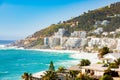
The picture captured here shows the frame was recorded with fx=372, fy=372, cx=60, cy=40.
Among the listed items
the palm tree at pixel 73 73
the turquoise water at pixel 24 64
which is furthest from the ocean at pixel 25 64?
the palm tree at pixel 73 73

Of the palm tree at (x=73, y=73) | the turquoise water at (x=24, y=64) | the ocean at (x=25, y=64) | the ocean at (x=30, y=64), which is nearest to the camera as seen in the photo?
the palm tree at (x=73, y=73)

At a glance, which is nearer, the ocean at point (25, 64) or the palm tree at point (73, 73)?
the palm tree at point (73, 73)

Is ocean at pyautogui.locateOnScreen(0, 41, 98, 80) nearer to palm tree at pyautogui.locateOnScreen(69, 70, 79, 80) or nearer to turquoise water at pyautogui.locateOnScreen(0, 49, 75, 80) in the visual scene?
turquoise water at pyautogui.locateOnScreen(0, 49, 75, 80)

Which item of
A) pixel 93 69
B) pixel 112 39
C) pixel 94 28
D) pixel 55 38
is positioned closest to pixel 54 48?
pixel 55 38

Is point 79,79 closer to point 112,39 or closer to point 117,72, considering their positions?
point 117,72

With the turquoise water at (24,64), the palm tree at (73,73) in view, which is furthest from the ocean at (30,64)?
the palm tree at (73,73)

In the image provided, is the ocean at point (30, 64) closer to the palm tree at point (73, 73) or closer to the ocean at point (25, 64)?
the ocean at point (25, 64)

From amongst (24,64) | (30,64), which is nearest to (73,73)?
(30,64)

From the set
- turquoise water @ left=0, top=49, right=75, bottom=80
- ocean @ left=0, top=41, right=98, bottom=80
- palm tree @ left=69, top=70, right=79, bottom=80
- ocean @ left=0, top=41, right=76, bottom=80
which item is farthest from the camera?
ocean @ left=0, top=41, right=98, bottom=80

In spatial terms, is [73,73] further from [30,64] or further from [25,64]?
[25,64]

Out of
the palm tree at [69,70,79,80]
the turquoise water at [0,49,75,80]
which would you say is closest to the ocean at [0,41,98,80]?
the turquoise water at [0,49,75,80]

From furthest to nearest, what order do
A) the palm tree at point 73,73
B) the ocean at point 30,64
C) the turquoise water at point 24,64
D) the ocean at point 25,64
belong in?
1. the ocean at point 30,64
2. the ocean at point 25,64
3. the turquoise water at point 24,64
4. the palm tree at point 73,73
